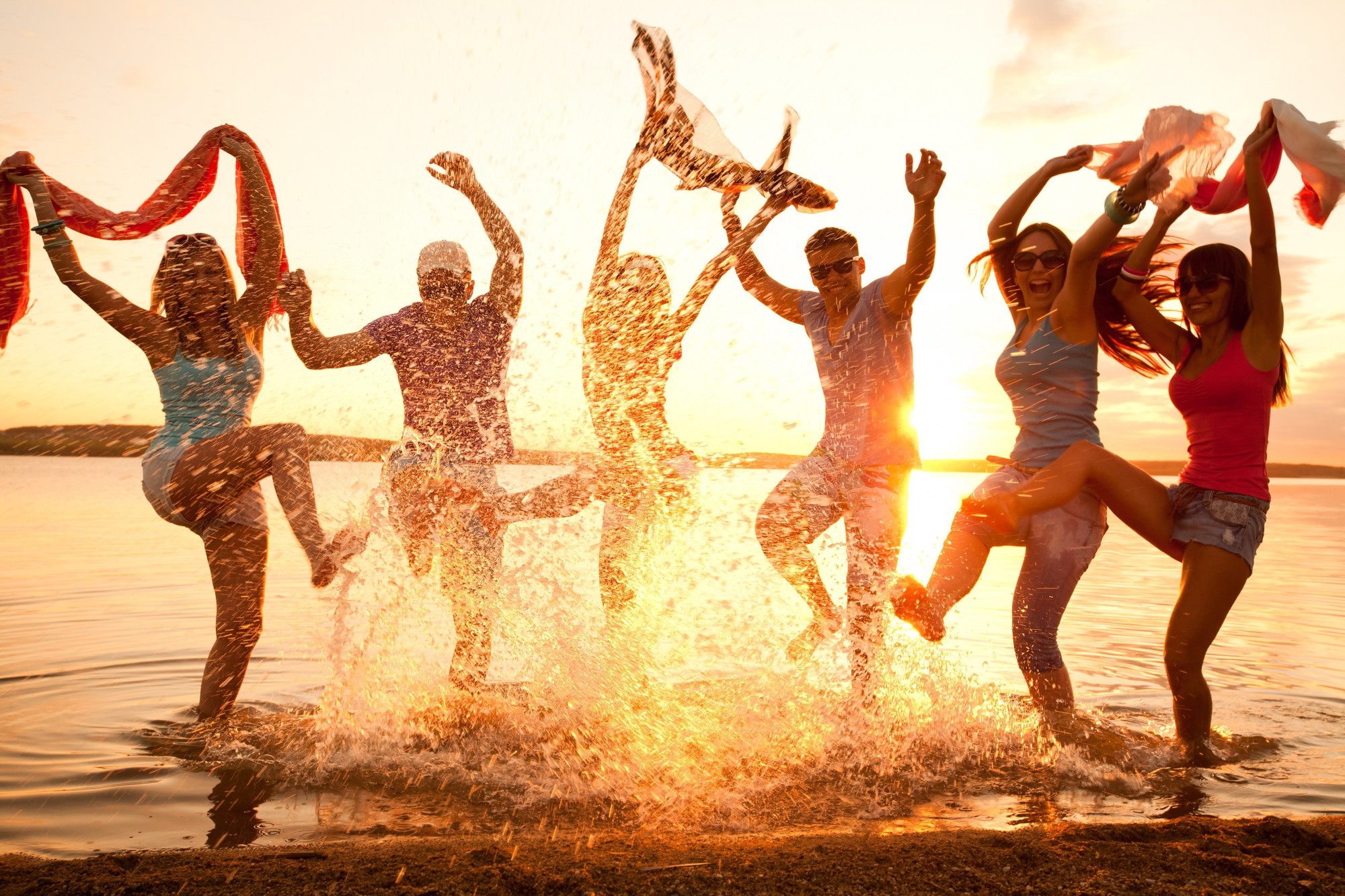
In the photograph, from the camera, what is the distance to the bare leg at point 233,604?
4344mm

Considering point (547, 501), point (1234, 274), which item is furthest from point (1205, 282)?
point (547, 501)

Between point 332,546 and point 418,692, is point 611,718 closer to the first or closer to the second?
point 418,692

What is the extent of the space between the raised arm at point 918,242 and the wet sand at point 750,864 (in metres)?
2.73

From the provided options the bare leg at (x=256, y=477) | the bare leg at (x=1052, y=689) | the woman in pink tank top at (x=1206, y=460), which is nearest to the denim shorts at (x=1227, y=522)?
the woman in pink tank top at (x=1206, y=460)

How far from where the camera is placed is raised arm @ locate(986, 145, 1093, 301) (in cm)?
457

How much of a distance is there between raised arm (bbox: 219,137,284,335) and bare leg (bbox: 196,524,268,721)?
1122 millimetres

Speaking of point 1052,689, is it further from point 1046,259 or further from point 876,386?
point 1046,259

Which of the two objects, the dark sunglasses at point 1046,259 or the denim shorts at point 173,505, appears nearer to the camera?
the denim shorts at point 173,505

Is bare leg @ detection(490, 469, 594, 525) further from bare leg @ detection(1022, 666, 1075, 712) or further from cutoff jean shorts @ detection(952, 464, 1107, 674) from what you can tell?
bare leg @ detection(1022, 666, 1075, 712)

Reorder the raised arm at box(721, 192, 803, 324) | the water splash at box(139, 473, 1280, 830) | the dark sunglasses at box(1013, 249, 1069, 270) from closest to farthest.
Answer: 1. the water splash at box(139, 473, 1280, 830)
2. the dark sunglasses at box(1013, 249, 1069, 270)
3. the raised arm at box(721, 192, 803, 324)

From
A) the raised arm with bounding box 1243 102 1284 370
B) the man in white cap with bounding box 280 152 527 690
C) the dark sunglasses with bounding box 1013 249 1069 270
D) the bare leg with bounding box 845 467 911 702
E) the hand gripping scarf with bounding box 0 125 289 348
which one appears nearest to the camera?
the raised arm with bounding box 1243 102 1284 370

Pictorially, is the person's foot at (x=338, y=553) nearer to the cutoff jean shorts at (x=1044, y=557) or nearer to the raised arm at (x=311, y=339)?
the raised arm at (x=311, y=339)

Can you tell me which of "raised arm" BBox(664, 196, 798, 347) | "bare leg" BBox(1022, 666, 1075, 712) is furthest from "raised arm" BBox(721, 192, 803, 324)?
"bare leg" BBox(1022, 666, 1075, 712)

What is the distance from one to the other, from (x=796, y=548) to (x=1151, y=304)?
7.67ft
